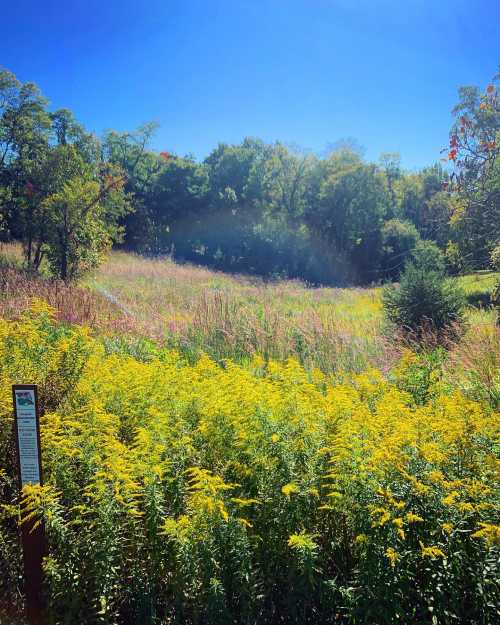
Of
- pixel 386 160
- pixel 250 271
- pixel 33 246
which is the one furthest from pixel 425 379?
pixel 386 160

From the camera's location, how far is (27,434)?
2301 millimetres

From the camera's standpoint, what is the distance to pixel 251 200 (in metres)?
39.9

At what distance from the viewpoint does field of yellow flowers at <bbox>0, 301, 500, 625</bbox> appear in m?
2.04

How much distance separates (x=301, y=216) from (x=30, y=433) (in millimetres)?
39181

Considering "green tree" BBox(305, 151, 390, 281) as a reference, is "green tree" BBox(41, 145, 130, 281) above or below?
below

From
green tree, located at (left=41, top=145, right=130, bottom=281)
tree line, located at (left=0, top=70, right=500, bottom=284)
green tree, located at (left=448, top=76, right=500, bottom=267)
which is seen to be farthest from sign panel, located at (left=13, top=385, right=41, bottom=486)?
tree line, located at (left=0, top=70, right=500, bottom=284)

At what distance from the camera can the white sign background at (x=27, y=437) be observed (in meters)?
2.29

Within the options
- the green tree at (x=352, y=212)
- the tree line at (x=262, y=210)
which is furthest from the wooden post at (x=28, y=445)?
Answer: the green tree at (x=352, y=212)

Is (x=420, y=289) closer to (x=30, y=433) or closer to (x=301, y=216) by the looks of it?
(x=30, y=433)

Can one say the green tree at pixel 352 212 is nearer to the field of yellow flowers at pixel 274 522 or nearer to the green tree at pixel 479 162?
the green tree at pixel 479 162

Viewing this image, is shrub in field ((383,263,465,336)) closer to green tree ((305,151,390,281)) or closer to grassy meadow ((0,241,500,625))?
grassy meadow ((0,241,500,625))

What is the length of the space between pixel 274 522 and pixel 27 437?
1291 mm

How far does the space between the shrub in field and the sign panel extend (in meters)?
8.55

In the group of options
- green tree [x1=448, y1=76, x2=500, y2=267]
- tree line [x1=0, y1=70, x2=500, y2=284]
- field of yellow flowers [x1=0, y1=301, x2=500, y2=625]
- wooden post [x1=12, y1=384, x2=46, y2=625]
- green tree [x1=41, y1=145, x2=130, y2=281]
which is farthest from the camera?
tree line [x1=0, y1=70, x2=500, y2=284]
